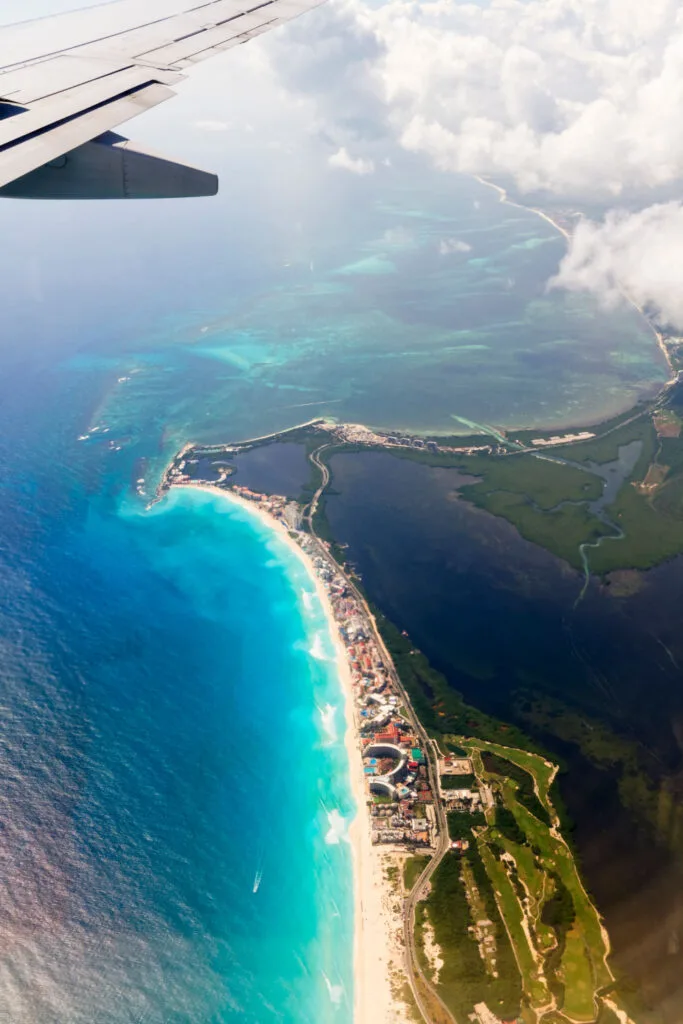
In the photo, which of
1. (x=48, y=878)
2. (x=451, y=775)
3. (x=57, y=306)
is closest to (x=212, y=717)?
(x=48, y=878)

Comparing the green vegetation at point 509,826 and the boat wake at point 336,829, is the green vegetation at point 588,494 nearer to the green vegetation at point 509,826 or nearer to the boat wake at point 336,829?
the green vegetation at point 509,826

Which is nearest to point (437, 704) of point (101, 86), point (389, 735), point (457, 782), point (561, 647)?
point (389, 735)

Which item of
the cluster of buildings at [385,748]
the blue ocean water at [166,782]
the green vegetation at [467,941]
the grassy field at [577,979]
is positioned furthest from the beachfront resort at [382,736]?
the grassy field at [577,979]

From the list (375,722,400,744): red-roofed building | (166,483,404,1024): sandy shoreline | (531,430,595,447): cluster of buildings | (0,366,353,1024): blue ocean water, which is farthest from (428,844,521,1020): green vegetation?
(531,430,595,447): cluster of buildings

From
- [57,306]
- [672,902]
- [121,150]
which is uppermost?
[121,150]

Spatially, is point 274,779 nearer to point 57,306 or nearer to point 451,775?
point 451,775
